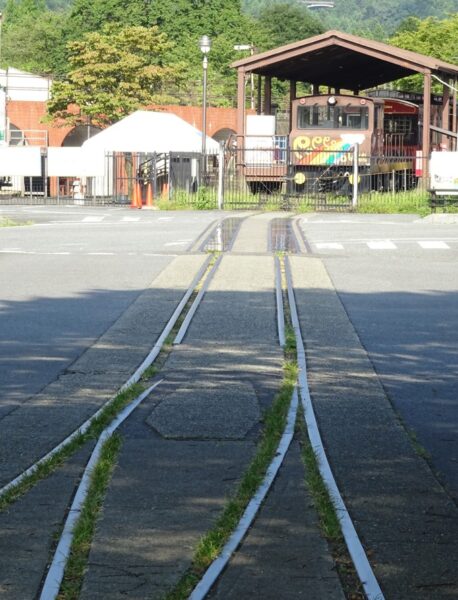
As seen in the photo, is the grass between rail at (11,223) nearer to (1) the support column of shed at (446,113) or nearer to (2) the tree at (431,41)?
(1) the support column of shed at (446,113)

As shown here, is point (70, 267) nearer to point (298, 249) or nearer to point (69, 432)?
point (298, 249)

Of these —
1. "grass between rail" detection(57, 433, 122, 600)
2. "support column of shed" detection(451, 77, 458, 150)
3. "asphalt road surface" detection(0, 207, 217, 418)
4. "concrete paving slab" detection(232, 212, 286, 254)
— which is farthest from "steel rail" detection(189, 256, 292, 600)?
"support column of shed" detection(451, 77, 458, 150)

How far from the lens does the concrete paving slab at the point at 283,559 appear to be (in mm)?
5418

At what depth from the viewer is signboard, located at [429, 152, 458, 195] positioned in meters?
35.3

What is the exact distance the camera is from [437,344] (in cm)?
1329

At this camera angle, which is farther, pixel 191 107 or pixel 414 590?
pixel 191 107

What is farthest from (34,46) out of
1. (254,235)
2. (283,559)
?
(283,559)

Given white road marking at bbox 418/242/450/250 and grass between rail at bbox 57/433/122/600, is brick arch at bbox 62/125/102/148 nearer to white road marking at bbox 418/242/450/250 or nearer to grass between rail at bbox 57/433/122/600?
white road marking at bbox 418/242/450/250

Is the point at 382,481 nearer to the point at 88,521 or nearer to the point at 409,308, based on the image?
the point at 88,521

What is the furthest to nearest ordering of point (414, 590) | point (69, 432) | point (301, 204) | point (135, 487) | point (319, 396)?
point (301, 204) → point (319, 396) → point (69, 432) → point (135, 487) → point (414, 590)

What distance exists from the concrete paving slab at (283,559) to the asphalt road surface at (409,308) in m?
1.14

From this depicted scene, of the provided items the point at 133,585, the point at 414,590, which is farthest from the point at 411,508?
the point at 133,585

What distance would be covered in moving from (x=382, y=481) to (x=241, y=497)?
1.00m

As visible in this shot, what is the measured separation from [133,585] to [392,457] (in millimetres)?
3088
